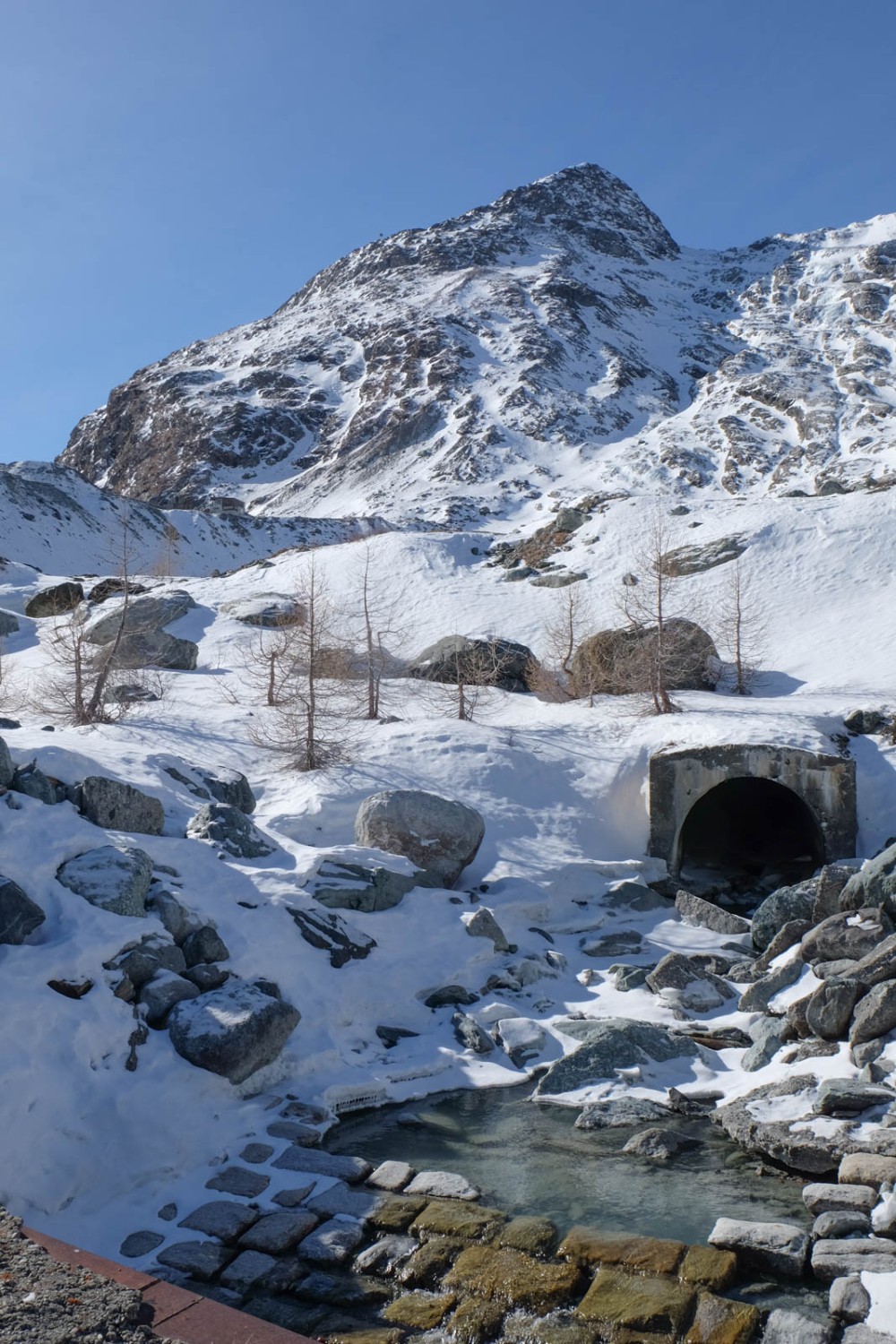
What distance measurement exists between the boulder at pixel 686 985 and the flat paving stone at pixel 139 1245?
6.38 metres

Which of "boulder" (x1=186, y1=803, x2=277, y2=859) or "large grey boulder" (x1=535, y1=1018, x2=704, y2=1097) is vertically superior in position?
"boulder" (x1=186, y1=803, x2=277, y2=859)

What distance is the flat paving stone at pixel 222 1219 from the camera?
6.41 meters

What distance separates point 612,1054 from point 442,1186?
9.42ft

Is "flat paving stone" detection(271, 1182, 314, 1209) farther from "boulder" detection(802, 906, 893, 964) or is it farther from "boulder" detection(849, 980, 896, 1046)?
"boulder" detection(802, 906, 893, 964)

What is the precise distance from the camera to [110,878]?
955 cm

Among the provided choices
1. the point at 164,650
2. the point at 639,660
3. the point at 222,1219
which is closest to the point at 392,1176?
the point at 222,1219

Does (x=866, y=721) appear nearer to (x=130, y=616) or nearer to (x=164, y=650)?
(x=164, y=650)

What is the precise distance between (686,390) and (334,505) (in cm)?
3535

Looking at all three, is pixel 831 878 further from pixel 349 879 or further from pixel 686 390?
pixel 686 390

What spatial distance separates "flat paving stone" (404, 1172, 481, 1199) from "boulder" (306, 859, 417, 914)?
195 inches

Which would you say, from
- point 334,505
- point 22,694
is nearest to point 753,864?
point 22,694

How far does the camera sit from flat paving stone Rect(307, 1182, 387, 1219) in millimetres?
6668

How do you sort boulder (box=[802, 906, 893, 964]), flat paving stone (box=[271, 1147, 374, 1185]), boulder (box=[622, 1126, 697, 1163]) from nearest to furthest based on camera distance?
flat paving stone (box=[271, 1147, 374, 1185]), boulder (box=[622, 1126, 697, 1163]), boulder (box=[802, 906, 893, 964])

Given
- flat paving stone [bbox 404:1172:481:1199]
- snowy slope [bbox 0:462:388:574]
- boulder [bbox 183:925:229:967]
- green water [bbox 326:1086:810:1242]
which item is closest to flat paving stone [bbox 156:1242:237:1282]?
flat paving stone [bbox 404:1172:481:1199]
